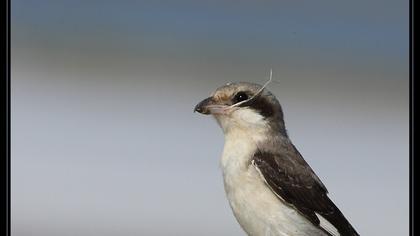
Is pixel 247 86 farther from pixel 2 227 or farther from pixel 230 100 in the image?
pixel 2 227

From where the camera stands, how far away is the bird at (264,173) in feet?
10.6

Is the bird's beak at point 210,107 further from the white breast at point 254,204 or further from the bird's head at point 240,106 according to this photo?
the white breast at point 254,204

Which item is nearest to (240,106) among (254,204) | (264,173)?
(264,173)

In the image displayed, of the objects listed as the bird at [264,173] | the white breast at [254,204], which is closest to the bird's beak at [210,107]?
the bird at [264,173]

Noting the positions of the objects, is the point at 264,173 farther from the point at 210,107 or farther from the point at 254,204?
the point at 210,107

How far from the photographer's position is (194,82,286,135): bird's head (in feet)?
11.2

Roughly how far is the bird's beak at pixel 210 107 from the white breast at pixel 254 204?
178mm

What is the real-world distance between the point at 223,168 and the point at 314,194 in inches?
14.9

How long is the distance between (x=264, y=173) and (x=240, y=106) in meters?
0.32

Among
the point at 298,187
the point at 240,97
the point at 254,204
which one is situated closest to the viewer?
the point at 254,204

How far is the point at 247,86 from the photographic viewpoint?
345 centimetres

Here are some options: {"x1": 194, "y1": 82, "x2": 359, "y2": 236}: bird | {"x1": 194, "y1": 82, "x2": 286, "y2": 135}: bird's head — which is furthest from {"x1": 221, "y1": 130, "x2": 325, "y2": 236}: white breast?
{"x1": 194, "y1": 82, "x2": 286, "y2": 135}: bird's head

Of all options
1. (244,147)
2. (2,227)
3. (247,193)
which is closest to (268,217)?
(247,193)

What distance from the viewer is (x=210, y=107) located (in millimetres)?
Answer: 3410
